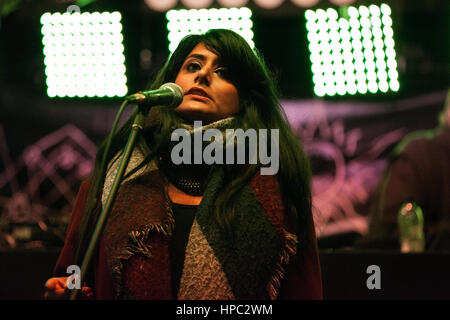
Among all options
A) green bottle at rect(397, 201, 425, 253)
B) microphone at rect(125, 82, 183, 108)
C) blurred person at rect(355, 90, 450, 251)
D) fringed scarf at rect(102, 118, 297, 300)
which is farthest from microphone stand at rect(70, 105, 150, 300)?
blurred person at rect(355, 90, 450, 251)

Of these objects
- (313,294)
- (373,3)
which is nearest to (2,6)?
(373,3)

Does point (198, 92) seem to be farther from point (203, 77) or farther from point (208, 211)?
point (208, 211)

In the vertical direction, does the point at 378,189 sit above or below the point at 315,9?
below

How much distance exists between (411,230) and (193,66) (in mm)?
1553

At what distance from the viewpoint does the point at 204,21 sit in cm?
339

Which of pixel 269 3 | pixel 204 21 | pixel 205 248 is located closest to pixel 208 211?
pixel 205 248

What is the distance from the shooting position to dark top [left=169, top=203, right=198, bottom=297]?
1783mm

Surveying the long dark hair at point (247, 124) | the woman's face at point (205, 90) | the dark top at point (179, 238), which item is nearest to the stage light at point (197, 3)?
the long dark hair at point (247, 124)

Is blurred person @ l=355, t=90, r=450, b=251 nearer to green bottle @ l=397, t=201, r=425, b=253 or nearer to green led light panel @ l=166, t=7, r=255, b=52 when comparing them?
green bottle @ l=397, t=201, r=425, b=253

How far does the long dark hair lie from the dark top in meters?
0.12

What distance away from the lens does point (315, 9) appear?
348 centimetres

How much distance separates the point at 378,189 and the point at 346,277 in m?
1.97

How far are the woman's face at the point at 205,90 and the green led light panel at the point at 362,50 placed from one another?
1.52 m
